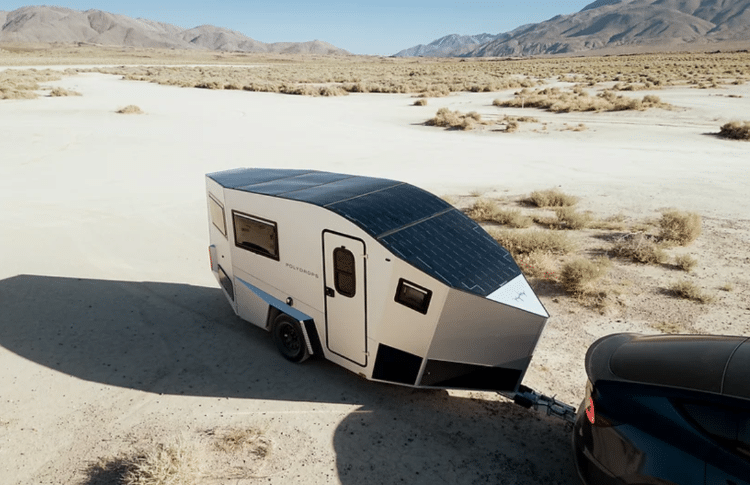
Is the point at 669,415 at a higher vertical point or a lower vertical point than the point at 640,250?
higher

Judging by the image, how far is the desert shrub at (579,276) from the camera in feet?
29.3

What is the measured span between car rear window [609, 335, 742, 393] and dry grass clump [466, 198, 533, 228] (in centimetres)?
794

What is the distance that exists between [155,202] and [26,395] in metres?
8.70

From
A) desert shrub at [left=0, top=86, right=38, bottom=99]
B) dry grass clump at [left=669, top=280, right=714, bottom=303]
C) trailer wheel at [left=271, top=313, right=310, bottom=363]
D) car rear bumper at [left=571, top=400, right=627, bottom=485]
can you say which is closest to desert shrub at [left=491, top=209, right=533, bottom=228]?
dry grass clump at [left=669, top=280, right=714, bottom=303]

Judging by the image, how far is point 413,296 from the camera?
5.31m

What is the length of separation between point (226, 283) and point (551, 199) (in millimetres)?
9650

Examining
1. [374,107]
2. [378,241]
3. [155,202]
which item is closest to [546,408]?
[378,241]

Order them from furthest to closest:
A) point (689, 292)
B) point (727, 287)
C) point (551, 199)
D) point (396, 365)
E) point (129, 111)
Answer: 1. point (129, 111)
2. point (551, 199)
3. point (727, 287)
4. point (689, 292)
5. point (396, 365)

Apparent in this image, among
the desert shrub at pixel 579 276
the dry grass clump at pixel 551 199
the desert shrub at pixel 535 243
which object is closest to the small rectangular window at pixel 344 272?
the desert shrub at pixel 579 276

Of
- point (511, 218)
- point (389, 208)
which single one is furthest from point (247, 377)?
point (511, 218)

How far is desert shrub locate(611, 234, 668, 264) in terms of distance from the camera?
33.4 ft

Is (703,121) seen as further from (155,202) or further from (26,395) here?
(26,395)

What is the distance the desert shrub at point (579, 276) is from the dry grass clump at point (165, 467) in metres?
6.88

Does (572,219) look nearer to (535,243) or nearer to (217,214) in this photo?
(535,243)
